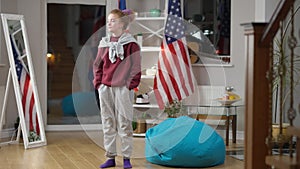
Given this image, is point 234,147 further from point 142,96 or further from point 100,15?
point 100,15

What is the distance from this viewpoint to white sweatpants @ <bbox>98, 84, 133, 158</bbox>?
4.95 meters

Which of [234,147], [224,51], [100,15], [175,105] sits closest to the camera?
[234,147]

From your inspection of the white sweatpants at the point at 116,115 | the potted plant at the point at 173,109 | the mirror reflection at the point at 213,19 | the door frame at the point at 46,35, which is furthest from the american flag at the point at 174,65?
the white sweatpants at the point at 116,115

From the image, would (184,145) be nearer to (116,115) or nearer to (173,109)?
(116,115)

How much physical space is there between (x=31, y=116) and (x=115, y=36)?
2031mm

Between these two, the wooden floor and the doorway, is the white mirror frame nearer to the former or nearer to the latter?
the wooden floor

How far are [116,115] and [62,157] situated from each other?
2.99ft

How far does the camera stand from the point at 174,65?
7.19 meters

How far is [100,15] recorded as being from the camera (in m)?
8.07

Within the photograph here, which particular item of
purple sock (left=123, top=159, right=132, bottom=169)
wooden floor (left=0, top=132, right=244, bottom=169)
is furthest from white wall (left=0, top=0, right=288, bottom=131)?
purple sock (left=123, top=159, right=132, bottom=169)

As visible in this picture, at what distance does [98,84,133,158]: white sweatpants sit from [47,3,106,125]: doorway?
2697 mm

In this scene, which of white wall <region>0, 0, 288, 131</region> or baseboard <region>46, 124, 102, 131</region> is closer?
white wall <region>0, 0, 288, 131</region>

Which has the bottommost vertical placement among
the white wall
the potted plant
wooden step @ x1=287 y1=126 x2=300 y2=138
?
the potted plant

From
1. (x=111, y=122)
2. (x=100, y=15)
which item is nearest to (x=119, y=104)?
(x=111, y=122)
